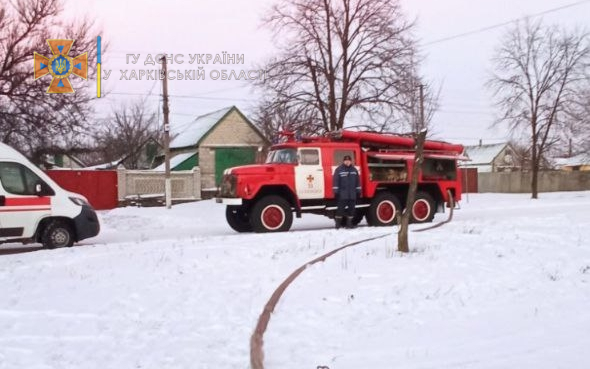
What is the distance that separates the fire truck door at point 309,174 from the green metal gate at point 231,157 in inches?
859

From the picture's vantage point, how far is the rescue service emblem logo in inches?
756

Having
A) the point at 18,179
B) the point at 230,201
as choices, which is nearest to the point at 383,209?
the point at 230,201

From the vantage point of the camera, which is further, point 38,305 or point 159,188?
point 159,188

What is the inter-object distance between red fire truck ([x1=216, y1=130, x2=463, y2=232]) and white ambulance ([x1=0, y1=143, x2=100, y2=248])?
356 cm

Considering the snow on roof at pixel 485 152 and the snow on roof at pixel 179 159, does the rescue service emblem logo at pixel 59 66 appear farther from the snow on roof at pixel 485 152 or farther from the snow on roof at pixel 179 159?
the snow on roof at pixel 485 152

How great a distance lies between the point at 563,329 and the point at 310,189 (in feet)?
29.8

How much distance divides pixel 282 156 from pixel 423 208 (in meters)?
4.39

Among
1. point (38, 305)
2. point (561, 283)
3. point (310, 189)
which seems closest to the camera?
point (38, 305)

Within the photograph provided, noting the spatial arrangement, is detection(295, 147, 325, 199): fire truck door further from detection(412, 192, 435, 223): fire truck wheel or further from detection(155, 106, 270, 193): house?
detection(155, 106, 270, 193): house

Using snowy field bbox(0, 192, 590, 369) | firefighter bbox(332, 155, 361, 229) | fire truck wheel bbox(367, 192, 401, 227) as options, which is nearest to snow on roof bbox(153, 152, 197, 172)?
fire truck wheel bbox(367, 192, 401, 227)

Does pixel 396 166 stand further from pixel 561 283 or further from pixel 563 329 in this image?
pixel 563 329

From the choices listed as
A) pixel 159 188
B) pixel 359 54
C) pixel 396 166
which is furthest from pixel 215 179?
pixel 396 166

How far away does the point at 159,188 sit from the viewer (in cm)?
2580

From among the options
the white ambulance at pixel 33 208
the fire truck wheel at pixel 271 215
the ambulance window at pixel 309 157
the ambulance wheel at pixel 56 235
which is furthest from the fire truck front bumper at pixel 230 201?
the ambulance wheel at pixel 56 235
